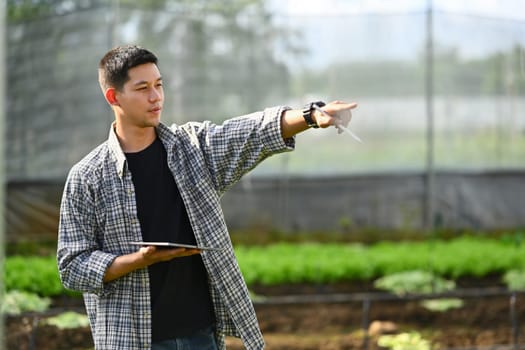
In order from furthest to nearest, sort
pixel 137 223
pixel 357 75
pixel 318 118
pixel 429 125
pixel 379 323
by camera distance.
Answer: pixel 357 75
pixel 429 125
pixel 379 323
pixel 137 223
pixel 318 118

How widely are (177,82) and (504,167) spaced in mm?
3208

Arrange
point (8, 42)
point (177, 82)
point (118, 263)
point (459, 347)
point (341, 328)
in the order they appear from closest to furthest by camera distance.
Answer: point (118, 263) < point (459, 347) < point (341, 328) < point (8, 42) < point (177, 82)

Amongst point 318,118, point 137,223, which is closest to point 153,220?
point 137,223

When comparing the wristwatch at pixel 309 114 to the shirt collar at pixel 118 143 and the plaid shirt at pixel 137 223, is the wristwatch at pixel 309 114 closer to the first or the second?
the plaid shirt at pixel 137 223

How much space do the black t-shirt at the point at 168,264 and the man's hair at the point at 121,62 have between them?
22 centimetres

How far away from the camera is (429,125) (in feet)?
29.5

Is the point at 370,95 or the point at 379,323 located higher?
the point at 370,95

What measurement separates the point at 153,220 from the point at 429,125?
6.41 meters

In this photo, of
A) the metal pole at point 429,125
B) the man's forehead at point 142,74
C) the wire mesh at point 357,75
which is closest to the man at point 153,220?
the man's forehead at point 142,74

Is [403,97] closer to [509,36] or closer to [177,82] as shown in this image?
[509,36]

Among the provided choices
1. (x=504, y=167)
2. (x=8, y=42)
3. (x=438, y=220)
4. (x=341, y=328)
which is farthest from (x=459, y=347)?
(x=8, y=42)

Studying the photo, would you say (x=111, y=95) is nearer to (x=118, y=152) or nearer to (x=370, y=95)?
(x=118, y=152)

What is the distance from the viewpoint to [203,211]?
2.89 metres

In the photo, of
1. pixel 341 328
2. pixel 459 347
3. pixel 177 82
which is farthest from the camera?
pixel 177 82
